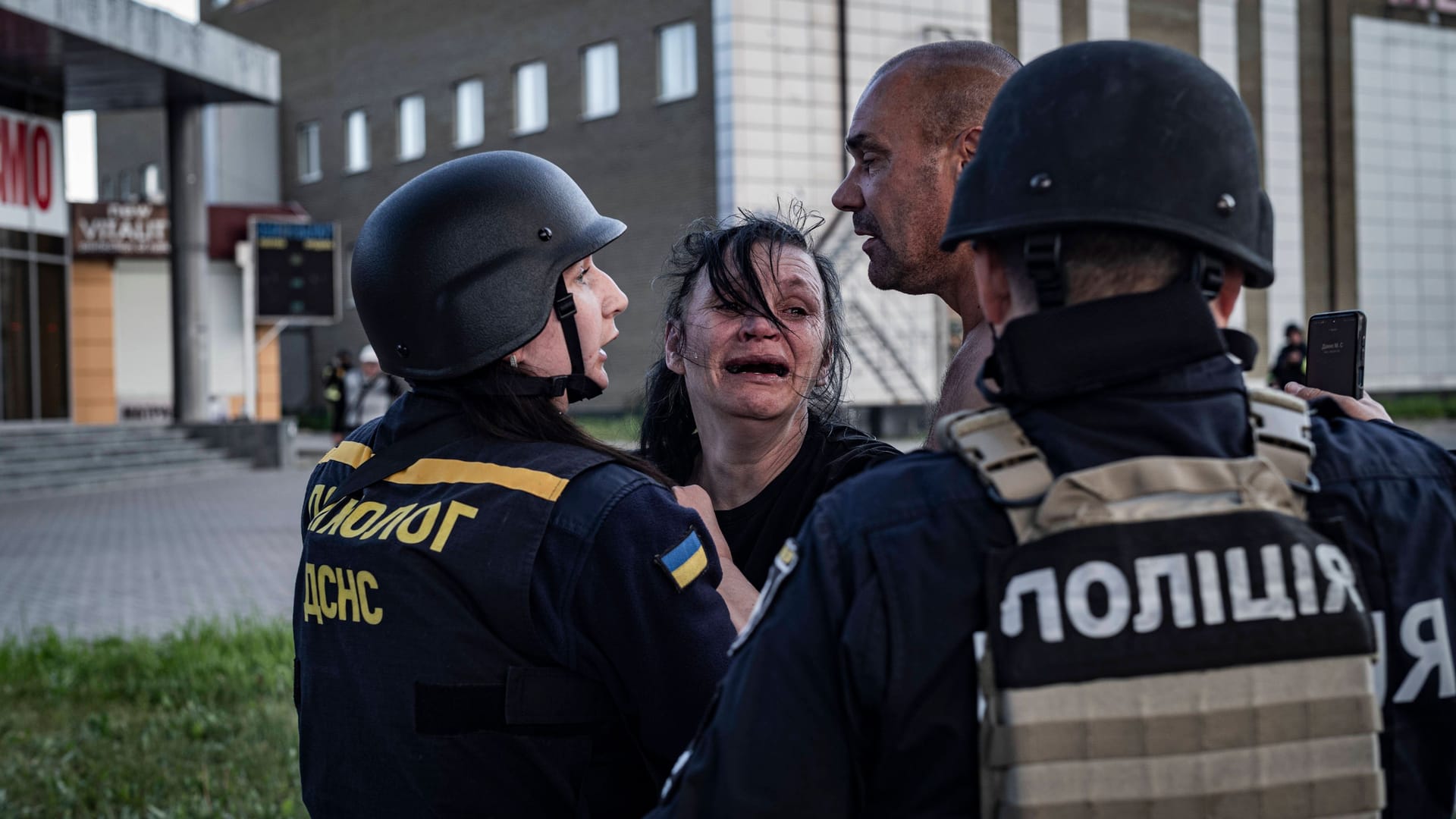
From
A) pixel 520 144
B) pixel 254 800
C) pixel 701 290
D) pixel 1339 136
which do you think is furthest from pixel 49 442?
pixel 1339 136

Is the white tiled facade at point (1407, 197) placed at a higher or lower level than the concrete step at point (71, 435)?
higher

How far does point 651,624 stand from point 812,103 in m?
24.5

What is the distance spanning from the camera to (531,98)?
29.5 metres

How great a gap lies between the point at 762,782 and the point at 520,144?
28969mm

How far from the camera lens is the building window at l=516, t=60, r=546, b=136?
29.2 metres

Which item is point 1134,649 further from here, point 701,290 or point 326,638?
point 701,290

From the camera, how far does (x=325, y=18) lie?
114ft

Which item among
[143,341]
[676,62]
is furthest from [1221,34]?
[143,341]

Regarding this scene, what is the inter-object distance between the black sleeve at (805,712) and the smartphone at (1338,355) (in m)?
1.18

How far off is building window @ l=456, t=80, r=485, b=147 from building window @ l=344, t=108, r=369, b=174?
12.7 feet

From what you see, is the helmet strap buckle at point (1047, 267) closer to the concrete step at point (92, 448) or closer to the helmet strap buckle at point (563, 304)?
the helmet strap buckle at point (563, 304)

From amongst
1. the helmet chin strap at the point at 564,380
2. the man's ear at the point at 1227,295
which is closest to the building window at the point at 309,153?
the helmet chin strap at the point at 564,380

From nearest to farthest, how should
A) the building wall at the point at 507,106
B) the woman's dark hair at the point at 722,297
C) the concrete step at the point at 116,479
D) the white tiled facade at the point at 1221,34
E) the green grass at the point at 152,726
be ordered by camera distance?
the woman's dark hair at the point at 722,297
the green grass at the point at 152,726
the concrete step at the point at 116,479
the building wall at the point at 507,106
the white tiled facade at the point at 1221,34

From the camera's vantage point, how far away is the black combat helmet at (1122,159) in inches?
55.9
